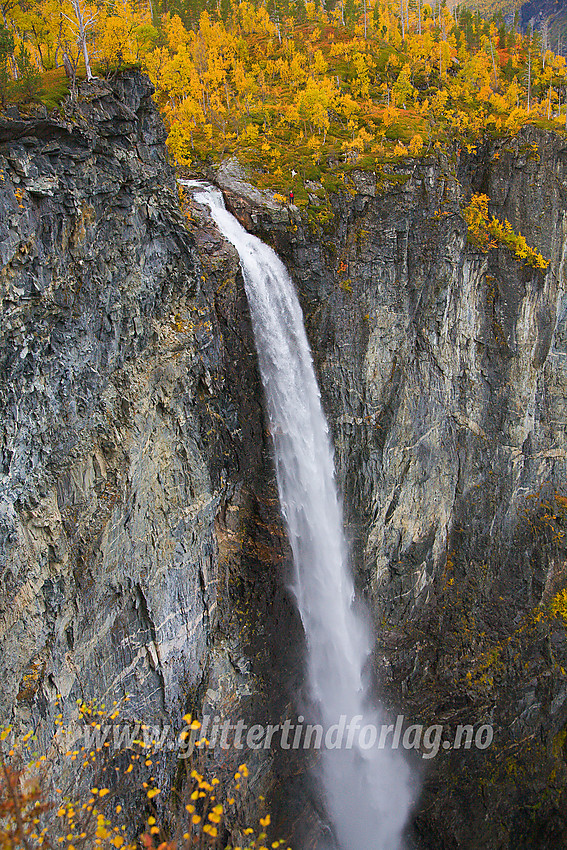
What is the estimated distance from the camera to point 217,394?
60.6ft

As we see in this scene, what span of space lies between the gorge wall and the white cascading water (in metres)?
0.83

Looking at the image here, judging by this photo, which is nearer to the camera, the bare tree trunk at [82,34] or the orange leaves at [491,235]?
the bare tree trunk at [82,34]

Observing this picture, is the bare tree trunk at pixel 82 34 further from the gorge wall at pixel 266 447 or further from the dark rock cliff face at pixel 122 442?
the gorge wall at pixel 266 447

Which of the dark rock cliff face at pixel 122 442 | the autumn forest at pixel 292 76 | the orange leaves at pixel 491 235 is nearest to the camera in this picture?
the dark rock cliff face at pixel 122 442

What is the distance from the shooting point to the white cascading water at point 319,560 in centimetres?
2031

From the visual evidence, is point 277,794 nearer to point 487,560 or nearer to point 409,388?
point 487,560

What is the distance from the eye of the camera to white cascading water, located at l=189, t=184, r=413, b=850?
66.6 feet

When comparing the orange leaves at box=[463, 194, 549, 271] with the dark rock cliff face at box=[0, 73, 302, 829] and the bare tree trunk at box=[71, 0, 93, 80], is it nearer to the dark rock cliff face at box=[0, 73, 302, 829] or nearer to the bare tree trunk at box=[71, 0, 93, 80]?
the dark rock cliff face at box=[0, 73, 302, 829]

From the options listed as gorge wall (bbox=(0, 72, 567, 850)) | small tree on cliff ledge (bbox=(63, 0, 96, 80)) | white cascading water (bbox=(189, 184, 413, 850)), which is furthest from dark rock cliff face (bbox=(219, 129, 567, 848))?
small tree on cliff ledge (bbox=(63, 0, 96, 80))

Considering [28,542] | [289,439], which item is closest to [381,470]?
[289,439]

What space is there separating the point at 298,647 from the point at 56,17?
916 inches

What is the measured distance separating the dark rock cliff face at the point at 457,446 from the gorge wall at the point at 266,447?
0.35 feet

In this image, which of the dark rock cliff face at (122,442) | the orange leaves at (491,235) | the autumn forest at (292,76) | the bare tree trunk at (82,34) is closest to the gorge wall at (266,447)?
the dark rock cliff face at (122,442)

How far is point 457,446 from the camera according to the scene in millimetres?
27594
